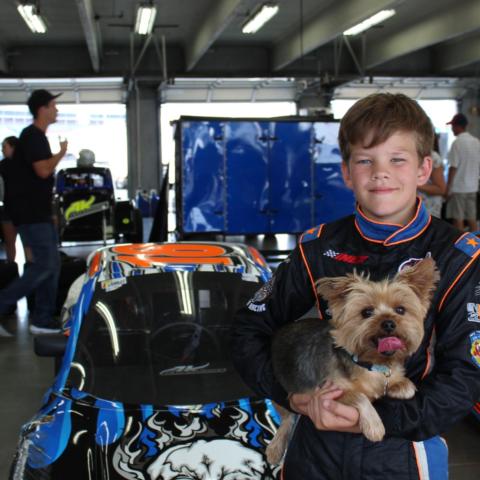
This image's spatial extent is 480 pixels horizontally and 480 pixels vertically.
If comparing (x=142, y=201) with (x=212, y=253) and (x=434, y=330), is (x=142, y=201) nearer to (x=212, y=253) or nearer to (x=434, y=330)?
(x=212, y=253)

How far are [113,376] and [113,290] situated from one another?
17.5 inches

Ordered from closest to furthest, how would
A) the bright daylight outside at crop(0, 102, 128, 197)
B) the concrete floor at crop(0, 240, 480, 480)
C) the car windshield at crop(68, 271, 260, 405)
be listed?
1. the car windshield at crop(68, 271, 260, 405)
2. the concrete floor at crop(0, 240, 480, 480)
3. the bright daylight outside at crop(0, 102, 128, 197)

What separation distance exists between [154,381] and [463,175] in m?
6.84

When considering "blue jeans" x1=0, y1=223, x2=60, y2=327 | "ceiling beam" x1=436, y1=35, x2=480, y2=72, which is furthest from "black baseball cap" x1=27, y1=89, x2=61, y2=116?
"ceiling beam" x1=436, y1=35, x2=480, y2=72

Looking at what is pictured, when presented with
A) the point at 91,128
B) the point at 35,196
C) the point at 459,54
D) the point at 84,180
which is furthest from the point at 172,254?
the point at 91,128

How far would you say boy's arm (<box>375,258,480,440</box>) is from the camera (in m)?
1.31

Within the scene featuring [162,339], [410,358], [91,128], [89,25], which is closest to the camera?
[410,358]

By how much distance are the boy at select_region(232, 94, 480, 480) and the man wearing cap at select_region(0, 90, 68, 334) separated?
4.55 m

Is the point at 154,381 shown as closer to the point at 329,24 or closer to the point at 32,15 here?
the point at 32,15

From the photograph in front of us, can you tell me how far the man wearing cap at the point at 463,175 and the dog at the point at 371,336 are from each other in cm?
775

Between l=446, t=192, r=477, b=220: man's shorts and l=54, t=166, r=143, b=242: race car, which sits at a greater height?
l=446, t=192, r=477, b=220: man's shorts

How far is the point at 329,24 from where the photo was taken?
14992 mm

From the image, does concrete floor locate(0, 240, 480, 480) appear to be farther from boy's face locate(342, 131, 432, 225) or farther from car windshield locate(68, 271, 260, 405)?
boy's face locate(342, 131, 432, 225)

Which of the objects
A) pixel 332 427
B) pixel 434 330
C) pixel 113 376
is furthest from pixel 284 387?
pixel 113 376
